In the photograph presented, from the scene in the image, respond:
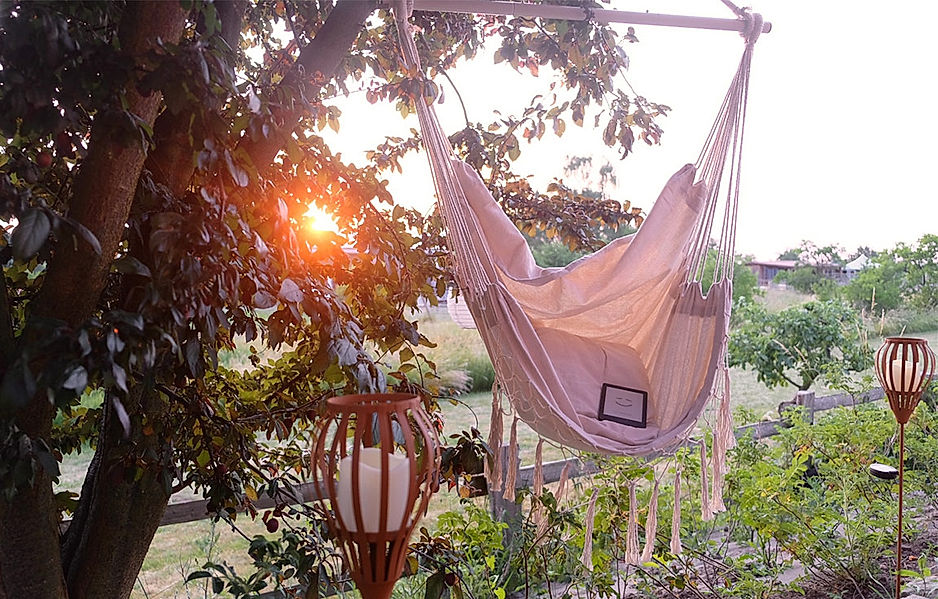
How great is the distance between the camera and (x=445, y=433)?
3.99 m

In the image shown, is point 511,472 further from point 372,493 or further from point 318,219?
point 318,219

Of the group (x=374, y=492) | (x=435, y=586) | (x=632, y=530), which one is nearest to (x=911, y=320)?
(x=632, y=530)

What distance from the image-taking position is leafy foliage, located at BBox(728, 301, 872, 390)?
3818 mm

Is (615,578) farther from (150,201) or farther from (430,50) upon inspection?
(150,201)

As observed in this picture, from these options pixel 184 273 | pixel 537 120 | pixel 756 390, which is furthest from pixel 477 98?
pixel 756 390

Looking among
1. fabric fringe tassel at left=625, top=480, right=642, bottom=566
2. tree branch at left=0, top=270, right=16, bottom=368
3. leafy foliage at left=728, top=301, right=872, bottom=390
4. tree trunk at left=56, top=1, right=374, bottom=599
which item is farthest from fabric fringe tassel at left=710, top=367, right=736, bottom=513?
leafy foliage at left=728, top=301, right=872, bottom=390

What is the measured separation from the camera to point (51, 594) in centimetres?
96

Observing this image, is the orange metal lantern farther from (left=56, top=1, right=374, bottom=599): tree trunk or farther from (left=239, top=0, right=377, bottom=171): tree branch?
(left=239, top=0, right=377, bottom=171): tree branch

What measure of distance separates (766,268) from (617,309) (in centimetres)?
381

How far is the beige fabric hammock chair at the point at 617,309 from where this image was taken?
1351 mm

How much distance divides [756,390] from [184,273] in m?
5.33

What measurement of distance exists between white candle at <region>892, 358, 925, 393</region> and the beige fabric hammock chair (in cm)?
107

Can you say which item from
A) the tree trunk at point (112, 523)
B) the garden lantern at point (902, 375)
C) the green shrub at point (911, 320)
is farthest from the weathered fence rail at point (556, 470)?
the green shrub at point (911, 320)

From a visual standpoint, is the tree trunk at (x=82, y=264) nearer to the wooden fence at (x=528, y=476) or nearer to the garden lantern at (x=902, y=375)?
the wooden fence at (x=528, y=476)
